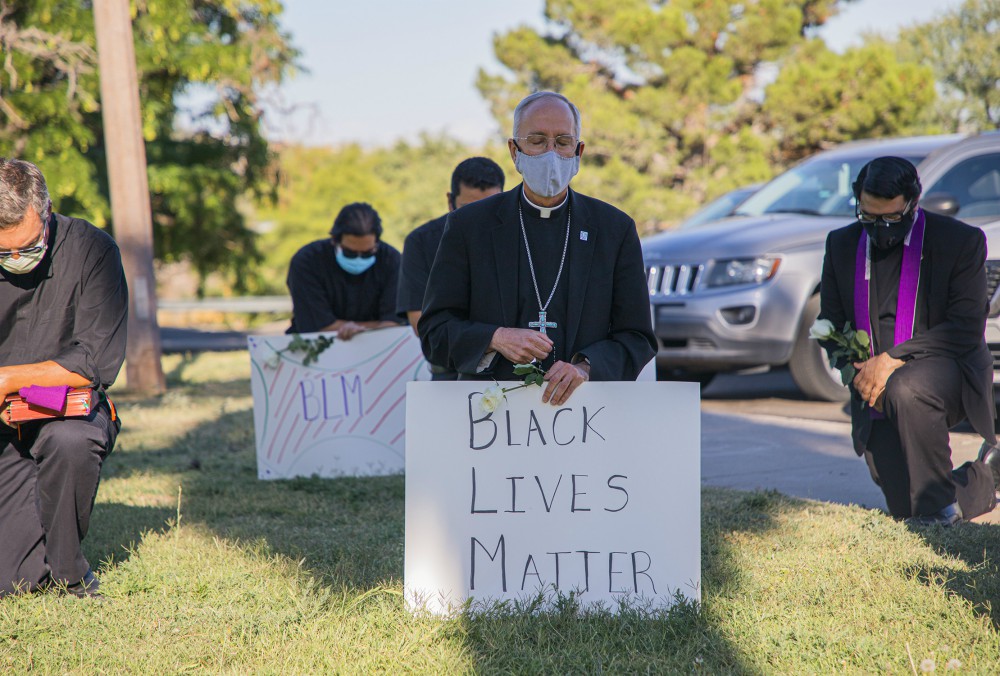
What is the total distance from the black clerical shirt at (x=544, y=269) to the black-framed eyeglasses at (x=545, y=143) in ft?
0.64

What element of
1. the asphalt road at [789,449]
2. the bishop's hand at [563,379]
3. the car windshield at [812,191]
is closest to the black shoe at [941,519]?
the asphalt road at [789,449]

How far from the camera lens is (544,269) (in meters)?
3.75

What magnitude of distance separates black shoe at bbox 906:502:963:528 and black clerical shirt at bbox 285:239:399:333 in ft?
11.8

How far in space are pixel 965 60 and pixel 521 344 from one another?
2896 centimetres

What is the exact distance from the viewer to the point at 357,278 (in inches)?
283

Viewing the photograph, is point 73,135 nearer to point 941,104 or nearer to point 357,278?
point 357,278

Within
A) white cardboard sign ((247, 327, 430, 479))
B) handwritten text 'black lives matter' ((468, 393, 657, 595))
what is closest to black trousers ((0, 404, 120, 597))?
handwritten text 'black lives matter' ((468, 393, 657, 595))

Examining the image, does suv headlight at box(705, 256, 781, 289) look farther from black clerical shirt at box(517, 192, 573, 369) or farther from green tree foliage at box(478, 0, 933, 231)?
green tree foliage at box(478, 0, 933, 231)

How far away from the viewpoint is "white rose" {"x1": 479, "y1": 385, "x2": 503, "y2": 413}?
367 centimetres

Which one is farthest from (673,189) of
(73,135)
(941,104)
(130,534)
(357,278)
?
(130,534)

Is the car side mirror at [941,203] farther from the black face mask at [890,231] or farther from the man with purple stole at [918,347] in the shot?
the black face mask at [890,231]

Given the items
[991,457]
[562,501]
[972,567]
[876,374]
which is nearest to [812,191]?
[991,457]

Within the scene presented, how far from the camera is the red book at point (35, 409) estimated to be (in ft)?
13.4

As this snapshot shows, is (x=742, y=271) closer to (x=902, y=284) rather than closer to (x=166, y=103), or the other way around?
(x=902, y=284)
